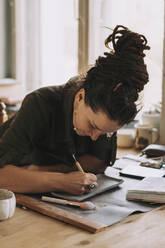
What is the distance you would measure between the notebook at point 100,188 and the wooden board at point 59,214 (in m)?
0.09

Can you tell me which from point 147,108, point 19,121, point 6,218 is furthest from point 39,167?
point 147,108

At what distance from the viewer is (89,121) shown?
1.49 metres

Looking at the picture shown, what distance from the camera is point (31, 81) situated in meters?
3.30

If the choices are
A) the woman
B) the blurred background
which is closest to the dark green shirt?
the woman

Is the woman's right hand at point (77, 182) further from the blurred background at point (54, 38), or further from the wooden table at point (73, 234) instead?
the blurred background at point (54, 38)

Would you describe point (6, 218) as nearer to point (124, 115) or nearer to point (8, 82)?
point (124, 115)

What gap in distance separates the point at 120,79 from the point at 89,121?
0.21m

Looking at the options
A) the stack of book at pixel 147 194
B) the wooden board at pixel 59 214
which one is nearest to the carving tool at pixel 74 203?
the wooden board at pixel 59 214

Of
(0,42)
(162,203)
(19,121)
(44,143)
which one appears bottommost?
(162,203)

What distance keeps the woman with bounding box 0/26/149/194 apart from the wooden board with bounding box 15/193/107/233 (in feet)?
0.25

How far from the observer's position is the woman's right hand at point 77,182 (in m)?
1.44

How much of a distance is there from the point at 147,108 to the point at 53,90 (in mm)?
1158

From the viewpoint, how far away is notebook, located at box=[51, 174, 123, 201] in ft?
4.64

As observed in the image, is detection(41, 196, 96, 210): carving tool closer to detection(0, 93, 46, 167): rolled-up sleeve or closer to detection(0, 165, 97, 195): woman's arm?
detection(0, 165, 97, 195): woman's arm
